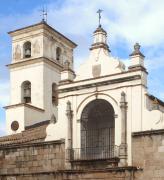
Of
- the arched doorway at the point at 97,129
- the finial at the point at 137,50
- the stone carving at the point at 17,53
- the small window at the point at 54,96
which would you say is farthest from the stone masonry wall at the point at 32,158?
the stone carving at the point at 17,53

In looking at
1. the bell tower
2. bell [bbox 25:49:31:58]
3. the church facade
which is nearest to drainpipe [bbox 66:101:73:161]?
the church facade

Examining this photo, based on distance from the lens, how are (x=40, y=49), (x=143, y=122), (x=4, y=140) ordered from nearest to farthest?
1. (x=143, y=122)
2. (x=4, y=140)
3. (x=40, y=49)

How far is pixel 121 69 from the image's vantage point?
22203mm

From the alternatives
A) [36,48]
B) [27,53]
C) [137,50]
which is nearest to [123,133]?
[137,50]

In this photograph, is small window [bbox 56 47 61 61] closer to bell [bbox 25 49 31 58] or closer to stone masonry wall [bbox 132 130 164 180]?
bell [bbox 25 49 31 58]

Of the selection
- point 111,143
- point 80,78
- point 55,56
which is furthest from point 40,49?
point 111,143

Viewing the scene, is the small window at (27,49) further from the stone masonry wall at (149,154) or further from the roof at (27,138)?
the stone masonry wall at (149,154)

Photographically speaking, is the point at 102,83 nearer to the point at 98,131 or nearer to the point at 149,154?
the point at 98,131

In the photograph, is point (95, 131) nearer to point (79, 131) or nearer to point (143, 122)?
point (79, 131)

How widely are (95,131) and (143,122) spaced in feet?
9.37

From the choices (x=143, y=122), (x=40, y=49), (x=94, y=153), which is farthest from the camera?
(x=40, y=49)

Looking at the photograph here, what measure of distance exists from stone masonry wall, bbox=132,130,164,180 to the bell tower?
1169cm

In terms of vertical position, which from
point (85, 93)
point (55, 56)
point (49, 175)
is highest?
point (55, 56)

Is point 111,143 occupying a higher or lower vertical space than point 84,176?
higher
